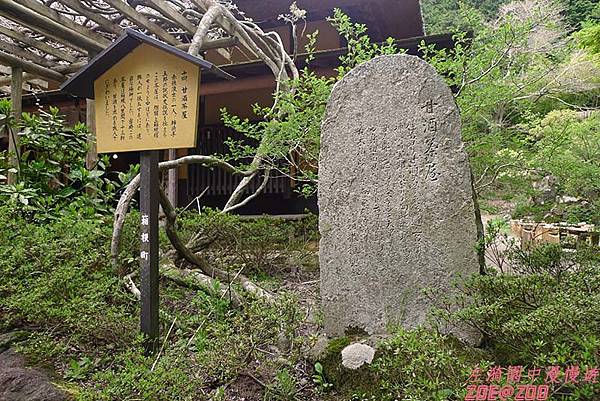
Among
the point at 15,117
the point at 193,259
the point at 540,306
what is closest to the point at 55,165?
the point at 15,117

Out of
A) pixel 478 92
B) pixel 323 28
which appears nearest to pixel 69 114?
pixel 323 28

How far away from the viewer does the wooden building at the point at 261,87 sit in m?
8.86

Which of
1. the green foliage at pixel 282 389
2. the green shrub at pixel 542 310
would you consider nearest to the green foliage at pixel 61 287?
the green foliage at pixel 282 389

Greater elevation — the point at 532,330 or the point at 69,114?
the point at 69,114

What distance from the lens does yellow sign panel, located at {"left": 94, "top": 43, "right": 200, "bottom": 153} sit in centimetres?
296

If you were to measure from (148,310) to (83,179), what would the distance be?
372 cm

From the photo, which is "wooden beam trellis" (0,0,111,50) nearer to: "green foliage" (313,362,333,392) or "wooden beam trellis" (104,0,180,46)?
"wooden beam trellis" (104,0,180,46)

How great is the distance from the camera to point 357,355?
9.49 ft

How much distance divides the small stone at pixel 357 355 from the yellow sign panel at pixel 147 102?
1683 mm

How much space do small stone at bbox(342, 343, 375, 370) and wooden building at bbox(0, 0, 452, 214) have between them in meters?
5.98

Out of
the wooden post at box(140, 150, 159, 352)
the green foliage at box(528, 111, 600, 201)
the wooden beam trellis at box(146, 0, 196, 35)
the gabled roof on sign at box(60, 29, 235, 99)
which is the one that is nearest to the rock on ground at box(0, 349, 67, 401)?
the wooden post at box(140, 150, 159, 352)

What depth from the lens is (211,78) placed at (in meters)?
9.37

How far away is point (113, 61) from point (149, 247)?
54.2 inches

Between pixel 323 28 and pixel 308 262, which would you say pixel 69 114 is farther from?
pixel 308 262
